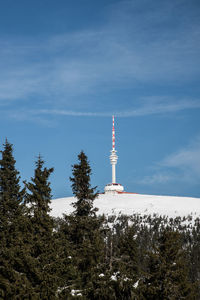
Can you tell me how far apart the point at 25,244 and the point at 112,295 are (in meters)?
6.42

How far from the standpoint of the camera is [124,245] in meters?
46.5

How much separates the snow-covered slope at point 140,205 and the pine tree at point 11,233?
90686 millimetres

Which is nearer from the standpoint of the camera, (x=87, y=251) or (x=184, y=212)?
(x=87, y=251)

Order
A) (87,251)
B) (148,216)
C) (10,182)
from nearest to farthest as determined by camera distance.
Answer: (87,251) < (10,182) < (148,216)

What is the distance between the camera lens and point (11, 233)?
35.9m

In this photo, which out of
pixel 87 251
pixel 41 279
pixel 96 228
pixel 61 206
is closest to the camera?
pixel 41 279

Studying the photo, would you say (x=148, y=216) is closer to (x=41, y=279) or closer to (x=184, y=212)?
(x=184, y=212)

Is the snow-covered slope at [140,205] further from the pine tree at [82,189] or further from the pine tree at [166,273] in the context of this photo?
the pine tree at [166,273]

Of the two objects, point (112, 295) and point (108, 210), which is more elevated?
point (108, 210)

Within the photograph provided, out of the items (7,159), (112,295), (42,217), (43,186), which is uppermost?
(7,159)

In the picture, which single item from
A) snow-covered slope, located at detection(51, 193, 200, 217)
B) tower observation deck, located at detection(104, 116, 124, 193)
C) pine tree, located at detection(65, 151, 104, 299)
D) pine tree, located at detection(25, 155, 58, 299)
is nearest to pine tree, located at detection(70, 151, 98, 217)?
pine tree, located at detection(65, 151, 104, 299)

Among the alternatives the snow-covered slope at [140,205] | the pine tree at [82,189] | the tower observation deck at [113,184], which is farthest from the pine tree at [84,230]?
the tower observation deck at [113,184]

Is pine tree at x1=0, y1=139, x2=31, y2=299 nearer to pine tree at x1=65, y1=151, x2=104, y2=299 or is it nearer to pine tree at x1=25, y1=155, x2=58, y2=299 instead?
pine tree at x1=25, y1=155, x2=58, y2=299

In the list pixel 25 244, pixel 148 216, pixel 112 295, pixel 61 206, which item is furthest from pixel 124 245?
pixel 61 206
